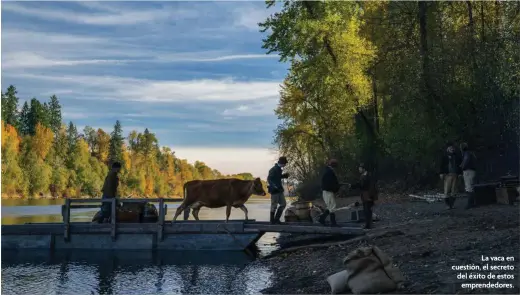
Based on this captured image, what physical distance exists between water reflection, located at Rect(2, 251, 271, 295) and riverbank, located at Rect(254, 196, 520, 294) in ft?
3.93

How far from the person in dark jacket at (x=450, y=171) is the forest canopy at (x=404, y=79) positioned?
4.16 metres

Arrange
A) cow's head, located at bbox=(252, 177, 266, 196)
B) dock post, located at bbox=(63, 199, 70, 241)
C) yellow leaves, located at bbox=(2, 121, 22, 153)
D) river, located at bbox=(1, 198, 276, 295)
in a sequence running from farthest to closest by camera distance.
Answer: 1. yellow leaves, located at bbox=(2, 121, 22, 153)
2. dock post, located at bbox=(63, 199, 70, 241)
3. cow's head, located at bbox=(252, 177, 266, 196)
4. river, located at bbox=(1, 198, 276, 295)

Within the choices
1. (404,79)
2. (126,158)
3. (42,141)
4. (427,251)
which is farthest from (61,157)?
(427,251)

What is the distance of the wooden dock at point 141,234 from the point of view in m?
20.1

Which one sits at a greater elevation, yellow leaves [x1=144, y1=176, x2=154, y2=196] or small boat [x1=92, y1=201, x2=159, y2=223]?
yellow leaves [x1=144, y1=176, x2=154, y2=196]

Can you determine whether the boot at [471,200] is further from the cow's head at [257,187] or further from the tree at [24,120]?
the tree at [24,120]

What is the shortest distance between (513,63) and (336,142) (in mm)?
23241

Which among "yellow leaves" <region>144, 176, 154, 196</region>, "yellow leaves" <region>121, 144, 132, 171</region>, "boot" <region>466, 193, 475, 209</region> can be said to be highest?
"yellow leaves" <region>121, 144, 132, 171</region>

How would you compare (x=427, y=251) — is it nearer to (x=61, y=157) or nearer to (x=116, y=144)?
(x=61, y=157)

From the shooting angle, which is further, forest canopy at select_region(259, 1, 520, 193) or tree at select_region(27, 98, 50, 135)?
tree at select_region(27, 98, 50, 135)

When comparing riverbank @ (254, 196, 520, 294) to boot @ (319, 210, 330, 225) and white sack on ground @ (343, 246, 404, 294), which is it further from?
boot @ (319, 210, 330, 225)

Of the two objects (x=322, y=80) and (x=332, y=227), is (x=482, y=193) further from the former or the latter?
(x=322, y=80)

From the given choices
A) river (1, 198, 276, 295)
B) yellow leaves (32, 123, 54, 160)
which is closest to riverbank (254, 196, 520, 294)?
river (1, 198, 276, 295)

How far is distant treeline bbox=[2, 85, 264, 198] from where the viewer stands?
4619 inches
